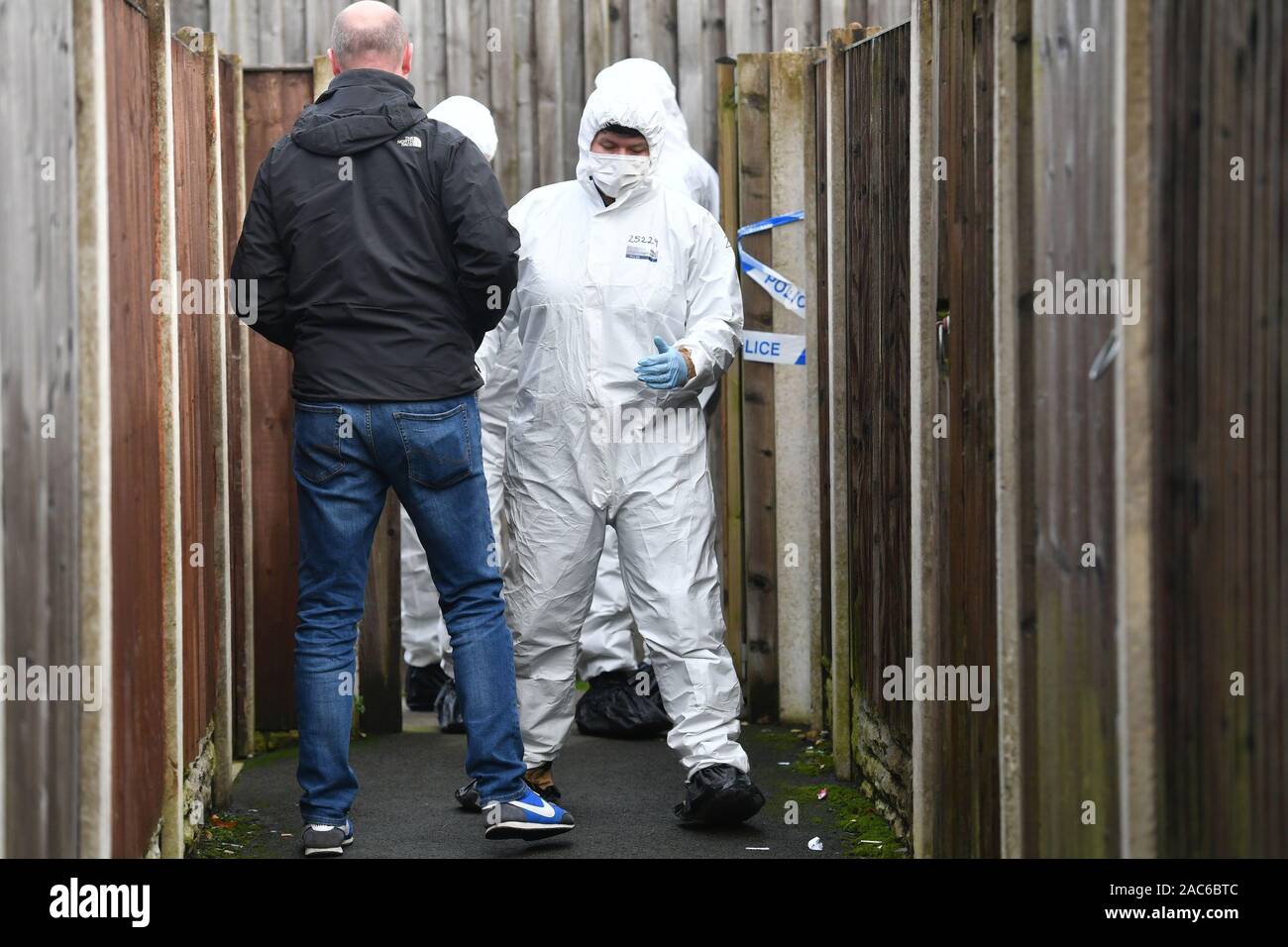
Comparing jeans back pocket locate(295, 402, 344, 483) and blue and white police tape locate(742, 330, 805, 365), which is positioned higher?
blue and white police tape locate(742, 330, 805, 365)

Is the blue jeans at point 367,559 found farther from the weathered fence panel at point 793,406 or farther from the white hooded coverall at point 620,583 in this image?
the weathered fence panel at point 793,406

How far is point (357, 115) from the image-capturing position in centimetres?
404

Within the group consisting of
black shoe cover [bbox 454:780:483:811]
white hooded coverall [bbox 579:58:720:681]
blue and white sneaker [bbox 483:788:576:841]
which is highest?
white hooded coverall [bbox 579:58:720:681]

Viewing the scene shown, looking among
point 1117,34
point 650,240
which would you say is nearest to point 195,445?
point 650,240

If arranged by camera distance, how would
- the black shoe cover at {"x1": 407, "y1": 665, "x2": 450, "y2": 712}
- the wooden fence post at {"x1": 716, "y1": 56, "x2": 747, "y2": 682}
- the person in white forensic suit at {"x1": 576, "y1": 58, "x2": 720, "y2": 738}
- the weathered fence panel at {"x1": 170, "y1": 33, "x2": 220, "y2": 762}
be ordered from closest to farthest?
the weathered fence panel at {"x1": 170, "y1": 33, "x2": 220, "y2": 762}
the person in white forensic suit at {"x1": 576, "y1": 58, "x2": 720, "y2": 738}
the wooden fence post at {"x1": 716, "y1": 56, "x2": 747, "y2": 682}
the black shoe cover at {"x1": 407, "y1": 665, "x2": 450, "y2": 712}

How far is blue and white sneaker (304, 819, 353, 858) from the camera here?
4199 millimetres

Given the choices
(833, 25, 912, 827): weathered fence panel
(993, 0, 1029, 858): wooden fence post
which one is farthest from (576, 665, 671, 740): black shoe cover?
(993, 0, 1029, 858): wooden fence post

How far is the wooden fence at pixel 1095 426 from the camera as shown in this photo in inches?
92.9

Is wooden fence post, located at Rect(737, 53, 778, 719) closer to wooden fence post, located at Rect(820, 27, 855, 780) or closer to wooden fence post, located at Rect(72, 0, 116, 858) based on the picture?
wooden fence post, located at Rect(820, 27, 855, 780)

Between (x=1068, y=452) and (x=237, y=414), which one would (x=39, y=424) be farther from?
(x=237, y=414)

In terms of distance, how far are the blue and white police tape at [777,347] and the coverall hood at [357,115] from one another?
2078mm

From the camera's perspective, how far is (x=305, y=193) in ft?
13.2

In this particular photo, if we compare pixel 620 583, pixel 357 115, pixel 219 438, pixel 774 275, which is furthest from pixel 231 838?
pixel 774 275

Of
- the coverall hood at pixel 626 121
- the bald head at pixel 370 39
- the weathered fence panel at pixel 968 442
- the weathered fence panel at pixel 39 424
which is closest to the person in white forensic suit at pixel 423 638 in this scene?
the coverall hood at pixel 626 121
